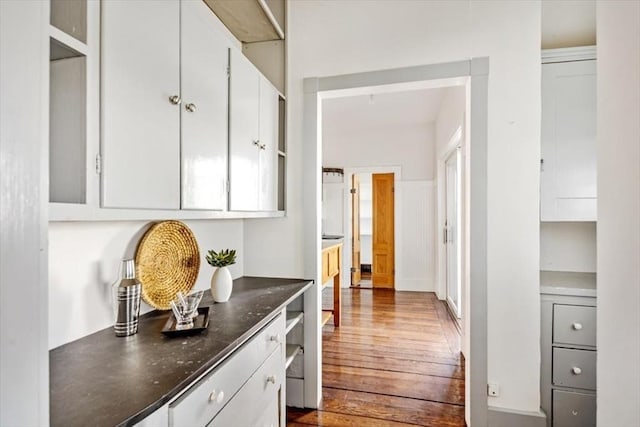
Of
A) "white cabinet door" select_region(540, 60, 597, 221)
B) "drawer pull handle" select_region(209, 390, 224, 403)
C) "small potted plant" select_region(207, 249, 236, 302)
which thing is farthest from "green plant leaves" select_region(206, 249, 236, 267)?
"white cabinet door" select_region(540, 60, 597, 221)

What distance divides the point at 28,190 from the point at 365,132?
543 centimetres

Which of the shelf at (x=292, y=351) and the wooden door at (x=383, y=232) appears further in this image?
the wooden door at (x=383, y=232)

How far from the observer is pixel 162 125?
1176 mm

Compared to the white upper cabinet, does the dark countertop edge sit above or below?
below

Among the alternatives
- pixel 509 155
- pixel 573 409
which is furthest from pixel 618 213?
pixel 573 409

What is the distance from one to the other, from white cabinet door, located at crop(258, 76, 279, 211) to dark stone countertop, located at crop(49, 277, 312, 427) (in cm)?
76

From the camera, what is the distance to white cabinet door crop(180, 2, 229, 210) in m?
1.31

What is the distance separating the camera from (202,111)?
1.42 metres

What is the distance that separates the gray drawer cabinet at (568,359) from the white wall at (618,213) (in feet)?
4.23

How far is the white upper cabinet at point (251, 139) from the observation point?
5.56 feet

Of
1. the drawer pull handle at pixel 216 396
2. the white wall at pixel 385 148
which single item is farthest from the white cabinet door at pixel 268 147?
the white wall at pixel 385 148

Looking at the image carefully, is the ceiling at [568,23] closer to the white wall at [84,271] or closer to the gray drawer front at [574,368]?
the gray drawer front at [574,368]

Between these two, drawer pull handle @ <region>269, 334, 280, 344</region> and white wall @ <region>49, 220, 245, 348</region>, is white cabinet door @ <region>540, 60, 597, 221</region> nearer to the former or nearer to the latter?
drawer pull handle @ <region>269, 334, 280, 344</region>

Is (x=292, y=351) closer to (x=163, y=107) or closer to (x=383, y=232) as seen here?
(x=163, y=107)
